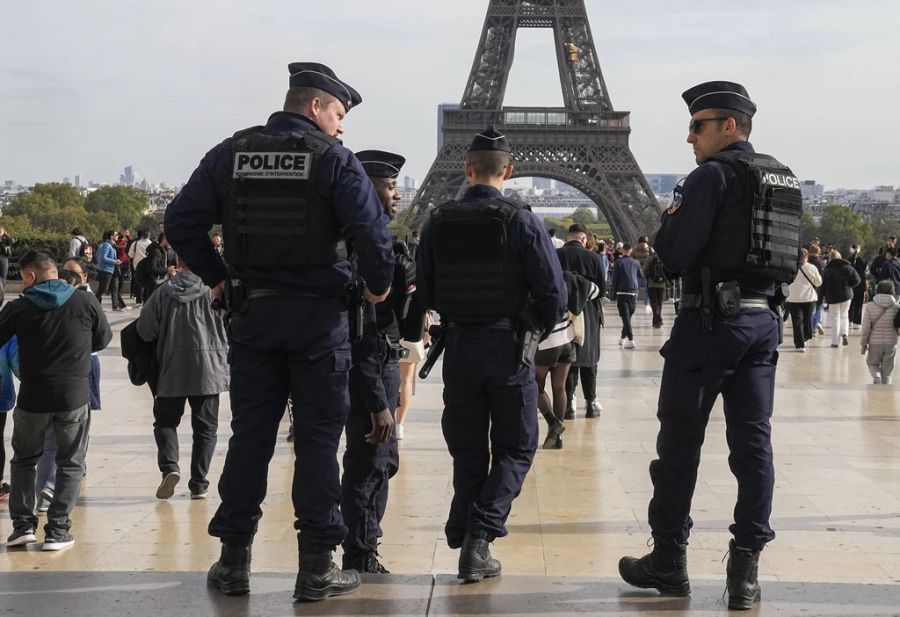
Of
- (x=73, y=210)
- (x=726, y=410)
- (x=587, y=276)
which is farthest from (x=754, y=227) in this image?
(x=73, y=210)

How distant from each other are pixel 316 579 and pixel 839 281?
54.7ft

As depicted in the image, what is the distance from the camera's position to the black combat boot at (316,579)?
17.4 ft

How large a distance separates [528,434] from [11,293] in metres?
28.3

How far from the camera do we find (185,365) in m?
8.48

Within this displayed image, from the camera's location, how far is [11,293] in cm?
3222

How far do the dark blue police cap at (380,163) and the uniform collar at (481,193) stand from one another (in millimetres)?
567

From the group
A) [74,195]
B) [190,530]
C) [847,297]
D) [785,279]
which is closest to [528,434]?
[785,279]

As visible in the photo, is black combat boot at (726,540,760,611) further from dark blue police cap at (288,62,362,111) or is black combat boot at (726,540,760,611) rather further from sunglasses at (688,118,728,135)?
dark blue police cap at (288,62,362,111)

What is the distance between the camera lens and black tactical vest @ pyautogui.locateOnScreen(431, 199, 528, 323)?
234 inches

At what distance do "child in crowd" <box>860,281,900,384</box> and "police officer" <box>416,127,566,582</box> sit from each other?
10226 millimetres

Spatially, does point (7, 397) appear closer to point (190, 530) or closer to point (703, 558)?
point (190, 530)

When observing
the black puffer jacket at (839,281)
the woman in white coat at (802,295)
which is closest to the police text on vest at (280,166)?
the woman in white coat at (802,295)

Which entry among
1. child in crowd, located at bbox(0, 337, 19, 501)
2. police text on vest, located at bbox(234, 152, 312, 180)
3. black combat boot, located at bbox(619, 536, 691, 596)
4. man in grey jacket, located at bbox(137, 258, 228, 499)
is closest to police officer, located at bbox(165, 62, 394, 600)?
police text on vest, located at bbox(234, 152, 312, 180)

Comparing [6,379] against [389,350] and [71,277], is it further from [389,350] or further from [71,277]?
[389,350]
